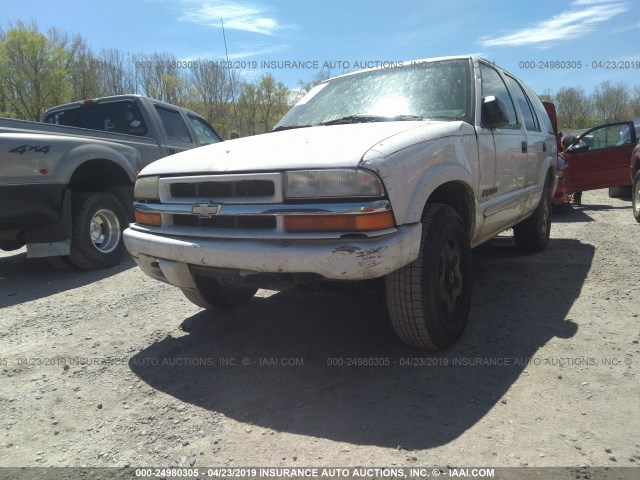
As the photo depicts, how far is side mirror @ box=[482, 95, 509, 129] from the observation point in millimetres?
3283

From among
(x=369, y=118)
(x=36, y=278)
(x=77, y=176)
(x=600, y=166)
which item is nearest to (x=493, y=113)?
(x=369, y=118)

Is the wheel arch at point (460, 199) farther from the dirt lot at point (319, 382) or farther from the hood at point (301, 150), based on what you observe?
the dirt lot at point (319, 382)

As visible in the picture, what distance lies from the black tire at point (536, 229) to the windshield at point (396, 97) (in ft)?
7.20

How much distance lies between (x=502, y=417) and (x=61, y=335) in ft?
9.94

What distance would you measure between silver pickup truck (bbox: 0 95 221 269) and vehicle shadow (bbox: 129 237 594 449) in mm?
2155

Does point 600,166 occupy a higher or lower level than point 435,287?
higher

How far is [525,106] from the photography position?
15.6 feet

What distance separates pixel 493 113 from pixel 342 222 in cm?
180

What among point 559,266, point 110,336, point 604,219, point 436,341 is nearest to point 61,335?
point 110,336

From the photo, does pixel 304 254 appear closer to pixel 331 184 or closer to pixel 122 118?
pixel 331 184

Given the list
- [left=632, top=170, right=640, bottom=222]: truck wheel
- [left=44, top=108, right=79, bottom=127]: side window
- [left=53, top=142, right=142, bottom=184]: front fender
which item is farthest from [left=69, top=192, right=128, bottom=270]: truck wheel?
[left=632, top=170, right=640, bottom=222]: truck wheel

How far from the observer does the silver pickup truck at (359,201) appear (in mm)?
2211

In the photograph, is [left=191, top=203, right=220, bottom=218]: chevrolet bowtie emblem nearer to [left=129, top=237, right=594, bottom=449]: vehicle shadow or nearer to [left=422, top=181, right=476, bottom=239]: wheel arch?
[left=129, top=237, right=594, bottom=449]: vehicle shadow

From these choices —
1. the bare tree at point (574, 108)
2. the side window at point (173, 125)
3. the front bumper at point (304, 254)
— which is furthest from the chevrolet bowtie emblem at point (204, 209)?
the bare tree at point (574, 108)
